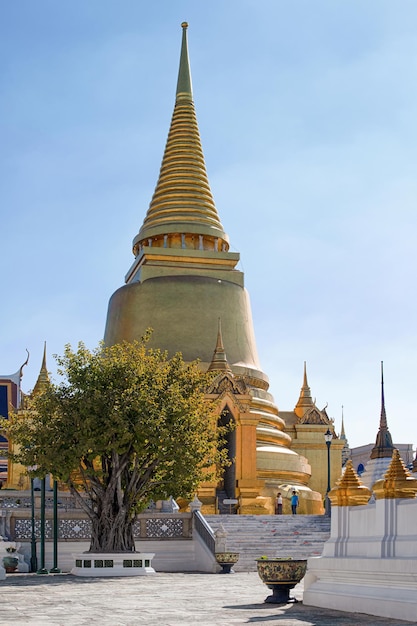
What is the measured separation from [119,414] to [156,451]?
1383mm

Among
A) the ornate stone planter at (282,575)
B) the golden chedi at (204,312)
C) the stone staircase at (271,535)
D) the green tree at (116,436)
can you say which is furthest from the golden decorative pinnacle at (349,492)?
the golden chedi at (204,312)

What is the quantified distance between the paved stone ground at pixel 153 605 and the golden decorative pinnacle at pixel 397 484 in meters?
1.69

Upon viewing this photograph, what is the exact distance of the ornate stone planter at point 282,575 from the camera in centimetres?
1580

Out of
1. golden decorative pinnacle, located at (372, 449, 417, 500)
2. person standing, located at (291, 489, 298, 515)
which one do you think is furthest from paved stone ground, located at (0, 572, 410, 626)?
person standing, located at (291, 489, 298, 515)

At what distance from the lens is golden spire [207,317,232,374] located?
40.7m

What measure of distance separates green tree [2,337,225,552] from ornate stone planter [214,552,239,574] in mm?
1899

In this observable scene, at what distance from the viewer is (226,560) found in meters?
26.3

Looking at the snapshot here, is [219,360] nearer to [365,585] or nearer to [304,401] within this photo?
[304,401]

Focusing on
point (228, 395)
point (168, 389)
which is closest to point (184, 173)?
point (228, 395)

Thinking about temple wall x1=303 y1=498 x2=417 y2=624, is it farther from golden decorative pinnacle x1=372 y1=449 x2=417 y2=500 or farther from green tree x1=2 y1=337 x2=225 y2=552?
green tree x1=2 y1=337 x2=225 y2=552

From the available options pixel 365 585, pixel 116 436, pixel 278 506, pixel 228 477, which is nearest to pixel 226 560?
pixel 116 436

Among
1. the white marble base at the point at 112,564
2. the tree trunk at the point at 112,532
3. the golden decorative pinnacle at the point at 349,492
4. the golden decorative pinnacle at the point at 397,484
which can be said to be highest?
the golden decorative pinnacle at the point at 397,484

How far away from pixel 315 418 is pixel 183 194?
12409 mm

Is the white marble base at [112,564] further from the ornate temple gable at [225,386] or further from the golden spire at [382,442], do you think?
the golden spire at [382,442]
